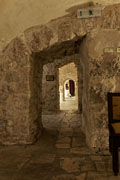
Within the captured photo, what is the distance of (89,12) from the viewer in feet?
8.45

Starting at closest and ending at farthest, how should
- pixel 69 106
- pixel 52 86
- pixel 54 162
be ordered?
pixel 54 162, pixel 52 86, pixel 69 106

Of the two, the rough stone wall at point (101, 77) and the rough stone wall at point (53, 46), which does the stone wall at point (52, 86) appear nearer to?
the rough stone wall at point (53, 46)

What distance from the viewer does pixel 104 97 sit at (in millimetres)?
2609

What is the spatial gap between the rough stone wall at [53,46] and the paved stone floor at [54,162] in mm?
249

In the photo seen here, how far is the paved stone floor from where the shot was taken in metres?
1.89

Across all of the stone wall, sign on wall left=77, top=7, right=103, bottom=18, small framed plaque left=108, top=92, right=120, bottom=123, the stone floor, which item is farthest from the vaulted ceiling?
the stone floor

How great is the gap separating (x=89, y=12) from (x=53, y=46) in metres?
0.82

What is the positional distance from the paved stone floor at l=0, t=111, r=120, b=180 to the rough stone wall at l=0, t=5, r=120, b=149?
0.25 meters

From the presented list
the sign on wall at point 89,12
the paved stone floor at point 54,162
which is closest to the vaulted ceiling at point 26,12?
the sign on wall at point 89,12

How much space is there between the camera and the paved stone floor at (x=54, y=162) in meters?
1.89

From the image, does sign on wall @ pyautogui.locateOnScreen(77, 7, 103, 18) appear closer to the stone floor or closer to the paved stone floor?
the paved stone floor

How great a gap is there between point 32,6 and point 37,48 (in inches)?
25.8

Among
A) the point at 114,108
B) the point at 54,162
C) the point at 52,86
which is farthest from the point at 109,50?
the point at 52,86

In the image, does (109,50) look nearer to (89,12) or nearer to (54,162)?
(89,12)
